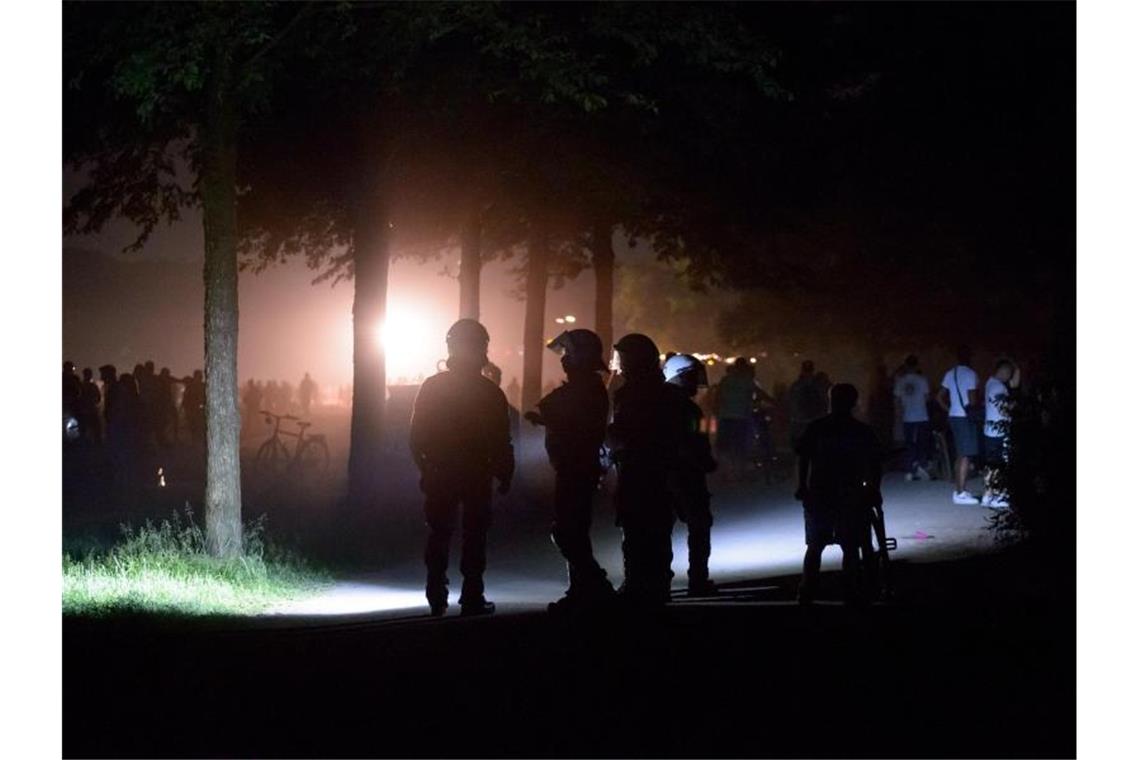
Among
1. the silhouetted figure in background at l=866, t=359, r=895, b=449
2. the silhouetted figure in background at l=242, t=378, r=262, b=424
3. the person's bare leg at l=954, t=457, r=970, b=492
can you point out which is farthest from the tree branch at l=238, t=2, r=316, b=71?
the silhouetted figure in background at l=242, t=378, r=262, b=424

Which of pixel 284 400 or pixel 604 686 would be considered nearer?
pixel 604 686

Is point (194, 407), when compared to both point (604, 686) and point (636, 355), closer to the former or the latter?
point (636, 355)

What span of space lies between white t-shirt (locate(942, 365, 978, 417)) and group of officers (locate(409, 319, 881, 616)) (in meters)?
8.70

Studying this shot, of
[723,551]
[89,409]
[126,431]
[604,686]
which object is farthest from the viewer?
[89,409]

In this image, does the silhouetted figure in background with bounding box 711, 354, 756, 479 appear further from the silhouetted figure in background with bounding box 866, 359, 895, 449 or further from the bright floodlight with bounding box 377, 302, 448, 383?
the bright floodlight with bounding box 377, 302, 448, 383

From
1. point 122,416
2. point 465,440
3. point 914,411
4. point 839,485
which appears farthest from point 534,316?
point 839,485

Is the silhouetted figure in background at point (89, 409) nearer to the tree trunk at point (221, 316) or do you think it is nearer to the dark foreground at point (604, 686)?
the tree trunk at point (221, 316)

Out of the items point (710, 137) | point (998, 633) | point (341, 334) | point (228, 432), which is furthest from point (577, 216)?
point (341, 334)

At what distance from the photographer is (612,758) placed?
6875 mm

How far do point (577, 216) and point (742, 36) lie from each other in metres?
13.5

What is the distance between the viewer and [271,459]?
95.7 ft

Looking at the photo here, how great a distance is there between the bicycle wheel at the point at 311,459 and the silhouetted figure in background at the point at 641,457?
59.1ft

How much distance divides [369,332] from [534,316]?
1200cm

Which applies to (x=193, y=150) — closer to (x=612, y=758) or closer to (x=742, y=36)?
(x=742, y=36)
